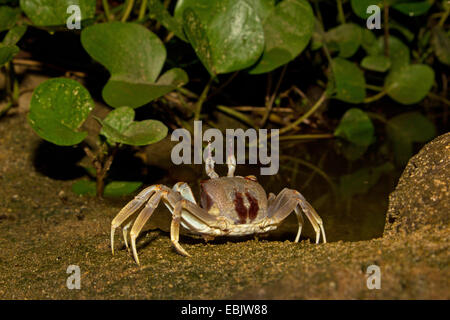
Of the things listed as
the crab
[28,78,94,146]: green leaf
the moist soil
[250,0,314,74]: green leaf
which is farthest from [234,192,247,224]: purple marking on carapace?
[250,0,314,74]: green leaf

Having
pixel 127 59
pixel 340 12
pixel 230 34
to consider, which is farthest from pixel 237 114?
pixel 340 12

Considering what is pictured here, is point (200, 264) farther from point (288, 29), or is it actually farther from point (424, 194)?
point (288, 29)

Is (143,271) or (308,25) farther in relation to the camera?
(308,25)

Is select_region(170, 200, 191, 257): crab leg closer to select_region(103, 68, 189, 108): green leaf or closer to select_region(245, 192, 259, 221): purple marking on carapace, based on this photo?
select_region(245, 192, 259, 221): purple marking on carapace

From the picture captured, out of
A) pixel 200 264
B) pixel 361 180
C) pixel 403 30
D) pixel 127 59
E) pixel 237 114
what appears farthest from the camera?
pixel 403 30

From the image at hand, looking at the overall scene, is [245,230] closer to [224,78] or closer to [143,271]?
[143,271]
